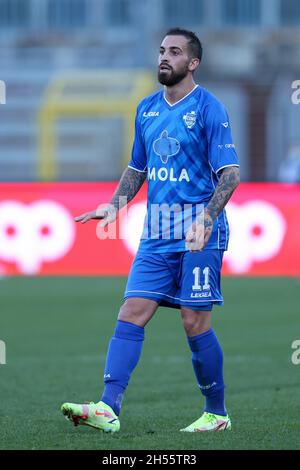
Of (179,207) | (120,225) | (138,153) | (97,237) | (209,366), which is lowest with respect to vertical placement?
(97,237)

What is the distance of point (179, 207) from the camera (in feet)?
22.5

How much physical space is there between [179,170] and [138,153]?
1.29 feet

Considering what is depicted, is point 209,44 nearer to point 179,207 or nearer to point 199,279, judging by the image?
point 179,207

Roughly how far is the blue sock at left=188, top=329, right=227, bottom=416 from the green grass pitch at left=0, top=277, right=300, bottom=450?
0.63 ft

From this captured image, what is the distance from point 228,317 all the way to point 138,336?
272 inches

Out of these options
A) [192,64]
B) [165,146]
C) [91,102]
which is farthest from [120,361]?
[91,102]

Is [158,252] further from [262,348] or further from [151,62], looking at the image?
[151,62]

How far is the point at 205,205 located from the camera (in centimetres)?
682

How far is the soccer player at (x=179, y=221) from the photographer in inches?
265

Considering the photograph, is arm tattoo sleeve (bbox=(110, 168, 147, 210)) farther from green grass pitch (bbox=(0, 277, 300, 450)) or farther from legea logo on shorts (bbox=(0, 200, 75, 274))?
legea logo on shorts (bbox=(0, 200, 75, 274))

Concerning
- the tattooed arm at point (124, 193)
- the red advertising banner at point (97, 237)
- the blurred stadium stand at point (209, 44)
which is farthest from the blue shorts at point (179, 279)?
the blurred stadium stand at point (209, 44)

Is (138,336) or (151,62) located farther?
(151,62)

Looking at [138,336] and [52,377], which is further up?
[138,336]

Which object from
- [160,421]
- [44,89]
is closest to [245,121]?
[44,89]
